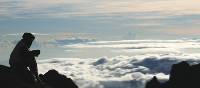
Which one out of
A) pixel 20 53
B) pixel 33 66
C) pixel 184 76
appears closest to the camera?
pixel 20 53

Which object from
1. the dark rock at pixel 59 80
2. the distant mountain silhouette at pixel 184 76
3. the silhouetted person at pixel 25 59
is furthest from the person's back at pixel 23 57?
the distant mountain silhouette at pixel 184 76

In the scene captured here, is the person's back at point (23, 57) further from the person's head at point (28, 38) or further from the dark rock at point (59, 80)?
the dark rock at point (59, 80)

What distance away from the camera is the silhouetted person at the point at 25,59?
3909 cm

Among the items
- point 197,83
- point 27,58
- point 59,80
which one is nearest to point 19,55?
point 27,58

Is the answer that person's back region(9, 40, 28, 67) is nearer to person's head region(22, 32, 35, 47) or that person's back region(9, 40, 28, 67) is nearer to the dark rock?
person's head region(22, 32, 35, 47)

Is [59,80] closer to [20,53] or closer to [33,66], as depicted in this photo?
[33,66]

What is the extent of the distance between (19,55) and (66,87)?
18.3 m

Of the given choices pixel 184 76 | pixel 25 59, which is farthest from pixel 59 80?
pixel 184 76

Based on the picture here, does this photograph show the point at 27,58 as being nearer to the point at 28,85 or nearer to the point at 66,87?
the point at 28,85

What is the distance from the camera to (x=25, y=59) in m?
39.3

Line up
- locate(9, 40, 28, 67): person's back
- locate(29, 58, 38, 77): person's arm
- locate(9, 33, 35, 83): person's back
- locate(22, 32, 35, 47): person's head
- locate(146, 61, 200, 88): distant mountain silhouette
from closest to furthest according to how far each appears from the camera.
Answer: locate(22, 32, 35, 47): person's head, locate(9, 33, 35, 83): person's back, locate(9, 40, 28, 67): person's back, locate(29, 58, 38, 77): person's arm, locate(146, 61, 200, 88): distant mountain silhouette

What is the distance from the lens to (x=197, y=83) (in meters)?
107

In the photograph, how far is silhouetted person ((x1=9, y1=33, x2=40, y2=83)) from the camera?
3909 centimetres

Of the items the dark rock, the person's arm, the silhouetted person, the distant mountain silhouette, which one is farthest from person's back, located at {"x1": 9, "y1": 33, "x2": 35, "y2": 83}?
the distant mountain silhouette
